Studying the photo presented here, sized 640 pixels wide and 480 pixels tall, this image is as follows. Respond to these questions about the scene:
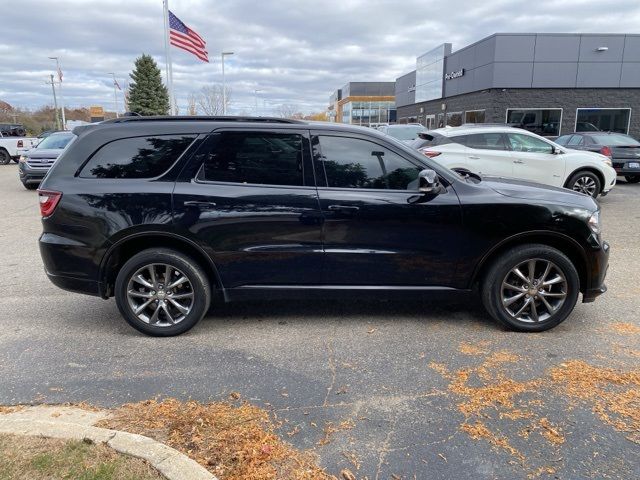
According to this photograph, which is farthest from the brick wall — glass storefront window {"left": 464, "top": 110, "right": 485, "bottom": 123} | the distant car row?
the distant car row

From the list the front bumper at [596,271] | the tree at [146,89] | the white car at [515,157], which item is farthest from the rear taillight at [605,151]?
the tree at [146,89]

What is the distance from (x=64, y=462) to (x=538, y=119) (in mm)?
26652

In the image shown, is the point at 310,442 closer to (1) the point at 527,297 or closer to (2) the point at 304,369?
(2) the point at 304,369

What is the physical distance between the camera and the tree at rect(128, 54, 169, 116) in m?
45.0

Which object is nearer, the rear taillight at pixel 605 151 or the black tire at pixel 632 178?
the rear taillight at pixel 605 151

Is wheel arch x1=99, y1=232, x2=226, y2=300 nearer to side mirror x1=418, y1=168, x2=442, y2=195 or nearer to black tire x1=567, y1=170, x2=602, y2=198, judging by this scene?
side mirror x1=418, y1=168, x2=442, y2=195

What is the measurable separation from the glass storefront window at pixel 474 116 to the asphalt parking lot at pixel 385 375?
74.8 feet

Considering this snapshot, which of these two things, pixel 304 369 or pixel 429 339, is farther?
pixel 429 339

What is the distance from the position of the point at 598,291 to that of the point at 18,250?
773cm

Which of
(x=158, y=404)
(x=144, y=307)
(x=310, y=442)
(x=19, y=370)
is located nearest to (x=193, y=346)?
(x=144, y=307)

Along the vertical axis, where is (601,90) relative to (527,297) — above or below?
above

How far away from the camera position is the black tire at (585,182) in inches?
432

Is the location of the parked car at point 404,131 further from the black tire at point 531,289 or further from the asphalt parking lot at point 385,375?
the black tire at point 531,289

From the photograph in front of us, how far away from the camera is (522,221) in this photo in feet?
13.9
